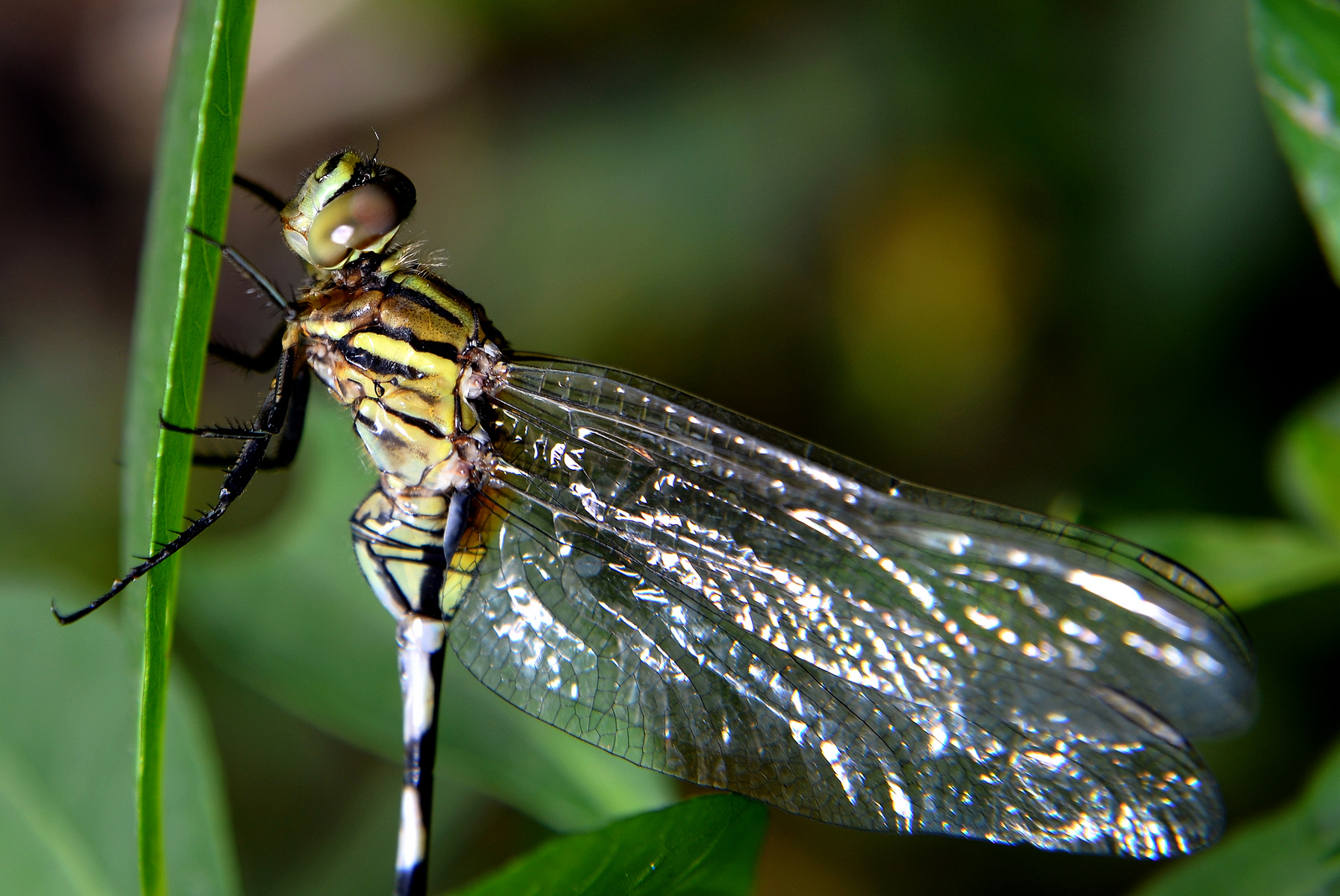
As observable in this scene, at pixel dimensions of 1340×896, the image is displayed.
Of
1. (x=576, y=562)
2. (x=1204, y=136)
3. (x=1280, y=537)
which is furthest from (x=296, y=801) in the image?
(x=1204, y=136)

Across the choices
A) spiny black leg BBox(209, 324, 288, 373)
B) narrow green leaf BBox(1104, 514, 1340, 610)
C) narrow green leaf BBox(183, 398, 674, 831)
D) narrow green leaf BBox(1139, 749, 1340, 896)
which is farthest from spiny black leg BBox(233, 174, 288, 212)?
narrow green leaf BBox(1139, 749, 1340, 896)

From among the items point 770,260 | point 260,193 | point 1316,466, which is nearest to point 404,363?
point 260,193

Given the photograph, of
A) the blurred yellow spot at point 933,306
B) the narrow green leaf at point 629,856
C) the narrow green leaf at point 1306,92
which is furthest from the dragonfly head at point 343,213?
the blurred yellow spot at point 933,306

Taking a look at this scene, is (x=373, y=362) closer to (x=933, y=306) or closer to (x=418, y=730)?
(x=418, y=730)

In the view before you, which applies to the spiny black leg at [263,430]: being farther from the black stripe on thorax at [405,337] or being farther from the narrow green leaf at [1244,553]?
the narrow green leaf at [1244,553]

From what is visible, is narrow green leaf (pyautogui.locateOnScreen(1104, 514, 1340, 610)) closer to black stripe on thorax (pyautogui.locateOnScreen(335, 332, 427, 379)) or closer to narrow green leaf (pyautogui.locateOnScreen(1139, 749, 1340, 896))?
narrow green leaf (pyautogui.locateOnScreen(1139, 749, 1340, 896))

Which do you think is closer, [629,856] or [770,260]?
[629,856]
